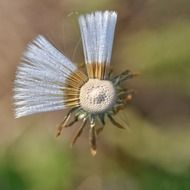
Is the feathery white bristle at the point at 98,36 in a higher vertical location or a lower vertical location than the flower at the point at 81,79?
higher

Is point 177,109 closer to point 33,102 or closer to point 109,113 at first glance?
point 109,113

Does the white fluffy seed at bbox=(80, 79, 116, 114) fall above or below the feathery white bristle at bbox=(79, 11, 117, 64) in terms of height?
below

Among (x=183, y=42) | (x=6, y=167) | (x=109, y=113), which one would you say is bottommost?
(x=6, y=167)

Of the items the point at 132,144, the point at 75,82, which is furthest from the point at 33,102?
the point at 132,144

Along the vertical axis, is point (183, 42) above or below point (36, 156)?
above
